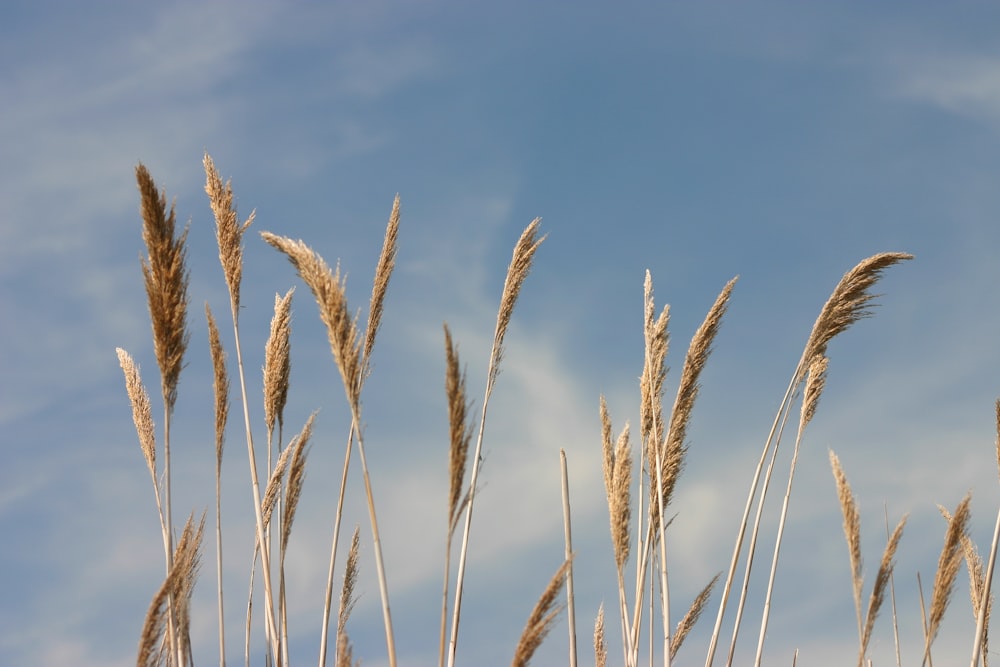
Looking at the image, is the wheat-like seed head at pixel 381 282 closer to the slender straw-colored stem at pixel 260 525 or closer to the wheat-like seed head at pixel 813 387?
the slender straw-colored stem at pixel 260 525

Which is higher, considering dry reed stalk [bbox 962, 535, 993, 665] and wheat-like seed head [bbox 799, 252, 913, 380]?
wheat-like seed head [bbox 799, 252, 913, 380]

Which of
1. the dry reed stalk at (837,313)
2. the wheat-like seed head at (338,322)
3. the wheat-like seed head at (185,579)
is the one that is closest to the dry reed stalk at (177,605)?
the wheat-like seed head at (185,579)

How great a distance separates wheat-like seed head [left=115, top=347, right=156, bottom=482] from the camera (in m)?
3.67

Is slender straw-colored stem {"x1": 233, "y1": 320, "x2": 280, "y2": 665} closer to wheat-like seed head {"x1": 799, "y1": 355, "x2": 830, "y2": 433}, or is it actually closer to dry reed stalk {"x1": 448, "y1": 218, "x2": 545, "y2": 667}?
dry reed stalk {"x1": 448, "y1": 218, "x2": 545, "y2": 667}

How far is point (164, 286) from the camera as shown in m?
3.11

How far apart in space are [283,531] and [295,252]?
1.32m

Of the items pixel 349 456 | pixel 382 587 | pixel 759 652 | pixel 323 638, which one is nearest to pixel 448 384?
pixel 382 587

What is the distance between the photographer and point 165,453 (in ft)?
10.3

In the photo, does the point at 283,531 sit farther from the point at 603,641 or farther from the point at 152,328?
the point at 603,641

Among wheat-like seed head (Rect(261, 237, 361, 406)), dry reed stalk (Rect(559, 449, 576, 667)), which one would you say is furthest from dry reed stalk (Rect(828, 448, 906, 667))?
wheat-like seed head (Rect(261, 237, 361, 406))

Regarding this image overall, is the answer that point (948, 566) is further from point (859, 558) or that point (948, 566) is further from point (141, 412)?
point (141, 412)

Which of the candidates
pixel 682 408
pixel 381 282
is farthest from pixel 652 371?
pixel 381 282

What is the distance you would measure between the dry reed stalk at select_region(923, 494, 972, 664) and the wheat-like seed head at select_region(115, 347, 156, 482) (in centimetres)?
312

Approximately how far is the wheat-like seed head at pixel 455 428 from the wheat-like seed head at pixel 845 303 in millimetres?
1892
